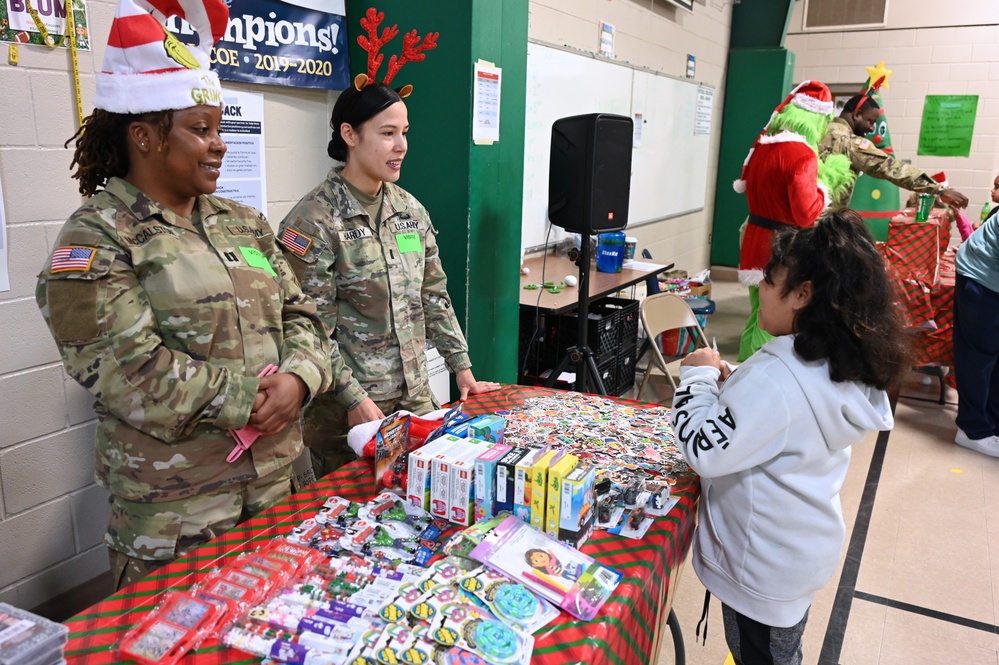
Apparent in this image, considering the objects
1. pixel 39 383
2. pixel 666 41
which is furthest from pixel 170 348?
pixel 666 41

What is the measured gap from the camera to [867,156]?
4.69 metres

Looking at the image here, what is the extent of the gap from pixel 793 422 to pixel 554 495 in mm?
506

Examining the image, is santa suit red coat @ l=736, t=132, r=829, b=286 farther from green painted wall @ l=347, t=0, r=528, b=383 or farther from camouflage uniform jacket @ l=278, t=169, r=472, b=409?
camouflage uniform jacket @ l=278, t=169, r=472, b=409

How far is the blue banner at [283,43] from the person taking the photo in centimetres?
232

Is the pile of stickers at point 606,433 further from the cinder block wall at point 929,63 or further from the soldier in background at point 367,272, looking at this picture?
the cinder block wall at point 929,63

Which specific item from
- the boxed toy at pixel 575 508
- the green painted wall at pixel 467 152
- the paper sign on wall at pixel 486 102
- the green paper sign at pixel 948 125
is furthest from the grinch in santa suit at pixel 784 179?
the green paper sign at pixel 948 125

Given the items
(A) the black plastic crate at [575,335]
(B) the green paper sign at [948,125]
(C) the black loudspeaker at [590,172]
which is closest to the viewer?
(C) the black loudspeaker at [590,172]

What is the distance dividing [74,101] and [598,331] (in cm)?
273

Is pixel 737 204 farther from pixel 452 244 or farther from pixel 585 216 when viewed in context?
pixel 452 244

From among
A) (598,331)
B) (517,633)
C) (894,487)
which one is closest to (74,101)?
(517,633)

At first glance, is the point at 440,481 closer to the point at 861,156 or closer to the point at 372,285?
the point at 372,285

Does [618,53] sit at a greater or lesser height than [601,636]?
greater

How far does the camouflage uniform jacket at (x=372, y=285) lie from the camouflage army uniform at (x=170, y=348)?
0.91ft

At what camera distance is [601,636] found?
1.06 metres
